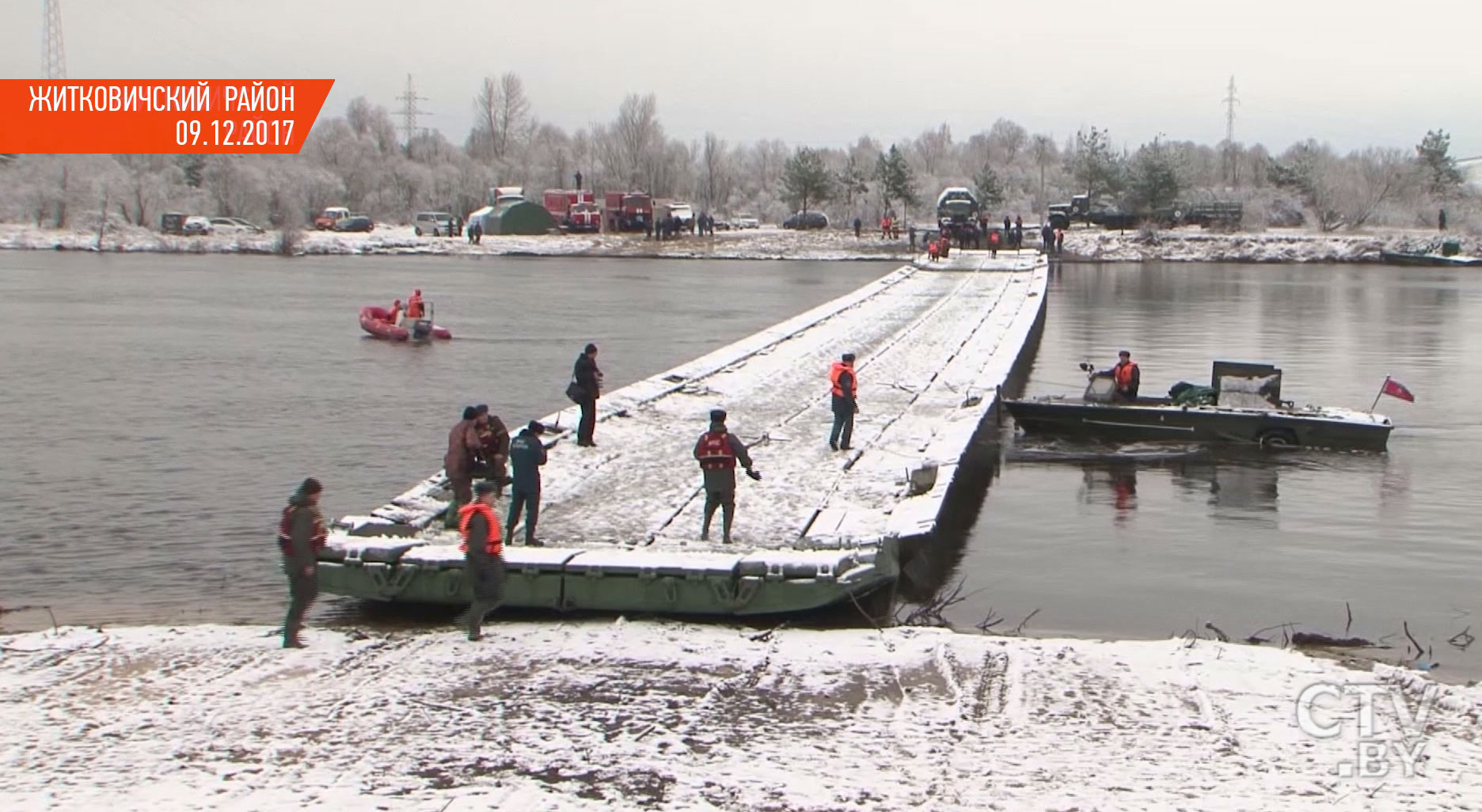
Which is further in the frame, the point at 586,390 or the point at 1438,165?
the point at 1438,165

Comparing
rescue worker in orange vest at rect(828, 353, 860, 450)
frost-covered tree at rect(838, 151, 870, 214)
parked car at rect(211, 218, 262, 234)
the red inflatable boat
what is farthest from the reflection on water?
frost-covered tree at rect(838, 151, 870, 214)

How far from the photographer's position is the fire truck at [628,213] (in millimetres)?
105250

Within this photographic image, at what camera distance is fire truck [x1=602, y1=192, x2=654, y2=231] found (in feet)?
345

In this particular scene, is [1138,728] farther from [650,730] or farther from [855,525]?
[855,525]

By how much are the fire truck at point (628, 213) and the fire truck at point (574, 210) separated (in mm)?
811

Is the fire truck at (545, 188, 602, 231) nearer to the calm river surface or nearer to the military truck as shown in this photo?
the military truck

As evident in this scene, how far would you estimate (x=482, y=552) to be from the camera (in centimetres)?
1367

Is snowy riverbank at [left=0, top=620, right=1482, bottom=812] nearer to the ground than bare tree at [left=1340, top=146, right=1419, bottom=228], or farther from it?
nearer to the ground

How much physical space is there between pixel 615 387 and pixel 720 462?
1854 cm

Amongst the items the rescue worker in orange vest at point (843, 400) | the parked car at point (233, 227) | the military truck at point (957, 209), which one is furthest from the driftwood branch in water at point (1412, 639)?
the parked car at point (233, 227)

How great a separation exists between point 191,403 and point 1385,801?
27.0 metres

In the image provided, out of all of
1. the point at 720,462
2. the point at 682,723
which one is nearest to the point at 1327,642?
the point at 720,462

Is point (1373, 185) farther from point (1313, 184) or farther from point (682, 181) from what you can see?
point (682, 181)

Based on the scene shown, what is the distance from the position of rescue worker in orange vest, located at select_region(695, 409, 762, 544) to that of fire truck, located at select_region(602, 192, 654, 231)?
89.5 meters
